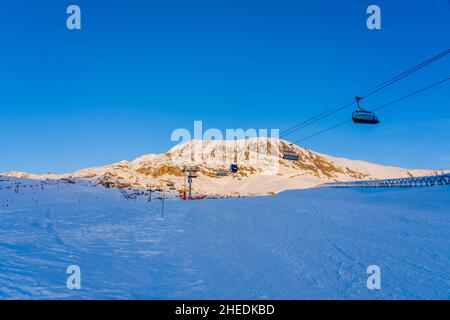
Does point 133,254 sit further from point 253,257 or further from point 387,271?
point 387,271

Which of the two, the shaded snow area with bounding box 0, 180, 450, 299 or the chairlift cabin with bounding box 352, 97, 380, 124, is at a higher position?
the chairlift cabin with bounding box 352, 97, 380, 124

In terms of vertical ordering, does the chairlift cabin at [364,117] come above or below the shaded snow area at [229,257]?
above

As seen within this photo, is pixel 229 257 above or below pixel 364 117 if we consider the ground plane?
below

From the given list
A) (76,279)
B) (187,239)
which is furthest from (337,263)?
(76,279)

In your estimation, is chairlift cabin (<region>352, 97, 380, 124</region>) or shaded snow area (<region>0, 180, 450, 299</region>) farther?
chairlift cabin (<region>352, 97, 380, 124</region>)

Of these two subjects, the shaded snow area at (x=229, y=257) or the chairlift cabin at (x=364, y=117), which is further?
the chairlift cabin at (x=364, y=117)
